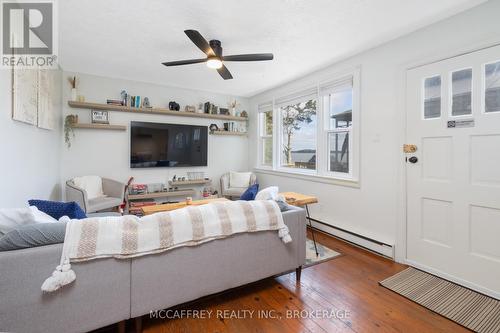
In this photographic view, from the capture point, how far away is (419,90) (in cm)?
237

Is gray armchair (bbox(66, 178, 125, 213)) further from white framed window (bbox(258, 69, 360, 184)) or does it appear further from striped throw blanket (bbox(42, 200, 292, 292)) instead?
white framed window (bbox(258, 69, 360, 184))

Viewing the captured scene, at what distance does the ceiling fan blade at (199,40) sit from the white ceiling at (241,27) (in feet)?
Answer: 0.76

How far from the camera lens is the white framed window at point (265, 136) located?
16.0 ft

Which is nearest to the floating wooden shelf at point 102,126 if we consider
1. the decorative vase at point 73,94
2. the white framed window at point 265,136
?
the decorative vase at point 73,94

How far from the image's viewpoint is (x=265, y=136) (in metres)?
5.00

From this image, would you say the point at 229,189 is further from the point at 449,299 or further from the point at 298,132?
the point at 449,299

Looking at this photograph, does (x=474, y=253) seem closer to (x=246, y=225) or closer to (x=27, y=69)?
(x=246, y=225)

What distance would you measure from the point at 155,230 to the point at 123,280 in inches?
12.8

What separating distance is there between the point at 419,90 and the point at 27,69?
3.72 metres

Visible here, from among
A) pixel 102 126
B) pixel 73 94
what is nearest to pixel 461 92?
pixel 102 126

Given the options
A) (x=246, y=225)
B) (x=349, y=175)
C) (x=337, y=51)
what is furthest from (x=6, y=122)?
(x=349, y=175)

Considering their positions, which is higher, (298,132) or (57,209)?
(298,132)

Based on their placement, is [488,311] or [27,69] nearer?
[488,311]

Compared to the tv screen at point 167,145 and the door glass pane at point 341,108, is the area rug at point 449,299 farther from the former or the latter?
the tv screen at point 167,145
